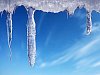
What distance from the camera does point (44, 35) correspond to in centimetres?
773

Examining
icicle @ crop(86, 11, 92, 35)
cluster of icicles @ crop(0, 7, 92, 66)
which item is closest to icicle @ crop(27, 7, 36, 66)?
cluster of icicles @ crop(0, 7, 92, 66)

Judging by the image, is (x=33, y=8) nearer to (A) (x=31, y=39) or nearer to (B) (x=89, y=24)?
(A) (x=31, y=39)

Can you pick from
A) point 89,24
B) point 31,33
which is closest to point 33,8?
point 31,33

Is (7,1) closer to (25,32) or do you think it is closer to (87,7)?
(25,32)

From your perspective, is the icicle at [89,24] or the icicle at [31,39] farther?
the icicle at [89,24]

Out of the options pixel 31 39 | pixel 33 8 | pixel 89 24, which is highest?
pixel 33 8

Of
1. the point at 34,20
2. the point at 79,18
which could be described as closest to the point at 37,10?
the point at 34,20

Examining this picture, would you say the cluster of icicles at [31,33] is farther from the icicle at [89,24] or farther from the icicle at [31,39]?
the icicle at [89,24]

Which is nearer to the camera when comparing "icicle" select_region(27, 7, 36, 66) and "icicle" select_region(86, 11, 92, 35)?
"icicle" select_region(27, 7, 36, 66)

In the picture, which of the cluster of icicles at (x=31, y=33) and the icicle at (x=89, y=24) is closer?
the cluster of icicles at (x=31, y=33)

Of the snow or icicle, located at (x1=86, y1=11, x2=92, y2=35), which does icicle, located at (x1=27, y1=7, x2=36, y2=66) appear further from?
icicle, located at (x1=86, y1=11, x2=92, y2=35)

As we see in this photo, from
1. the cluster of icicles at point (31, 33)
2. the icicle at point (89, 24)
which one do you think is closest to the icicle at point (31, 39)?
the cluster of icicles at point (31, 33)

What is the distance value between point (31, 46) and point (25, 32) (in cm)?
23

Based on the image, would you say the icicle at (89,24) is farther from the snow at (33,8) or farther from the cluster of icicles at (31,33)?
the cluster of icicles at (31,33)
